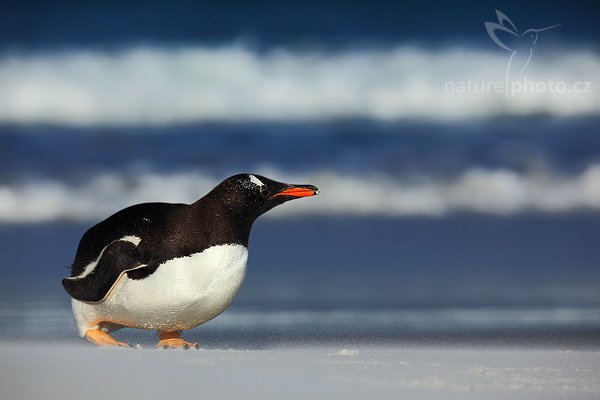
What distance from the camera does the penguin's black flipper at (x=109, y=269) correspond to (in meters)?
2.71

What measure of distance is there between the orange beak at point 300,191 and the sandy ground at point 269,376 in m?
0.46

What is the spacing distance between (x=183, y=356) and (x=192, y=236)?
40 centimetres

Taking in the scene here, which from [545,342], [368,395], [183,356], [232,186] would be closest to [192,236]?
[232,186]

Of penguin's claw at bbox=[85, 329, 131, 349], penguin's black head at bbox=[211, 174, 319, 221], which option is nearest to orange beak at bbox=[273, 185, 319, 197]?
penguin's black head at bbox=[211, 174, 319, 221]

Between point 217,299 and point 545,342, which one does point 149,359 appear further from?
point 545,342

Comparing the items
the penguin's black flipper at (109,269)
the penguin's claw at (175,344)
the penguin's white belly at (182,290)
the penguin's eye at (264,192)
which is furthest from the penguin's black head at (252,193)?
the penguin's claw at (175,344)

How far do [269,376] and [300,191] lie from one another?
72 cm

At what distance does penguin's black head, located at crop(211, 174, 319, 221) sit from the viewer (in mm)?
2791

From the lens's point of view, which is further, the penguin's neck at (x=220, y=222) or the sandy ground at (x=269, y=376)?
the penguin's neck at (x=220, y=222)

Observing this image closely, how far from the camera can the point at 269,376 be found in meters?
2.29

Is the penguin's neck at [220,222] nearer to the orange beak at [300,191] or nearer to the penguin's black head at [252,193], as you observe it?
the penguin's black head at [252,193]

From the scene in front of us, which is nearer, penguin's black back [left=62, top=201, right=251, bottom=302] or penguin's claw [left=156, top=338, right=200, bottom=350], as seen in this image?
penguin's black back [left=62, top=201, right=251, bottom=302]

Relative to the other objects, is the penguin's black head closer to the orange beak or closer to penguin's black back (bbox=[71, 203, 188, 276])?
the orange beak

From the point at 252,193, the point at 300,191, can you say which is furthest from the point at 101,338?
the point at 300,191
